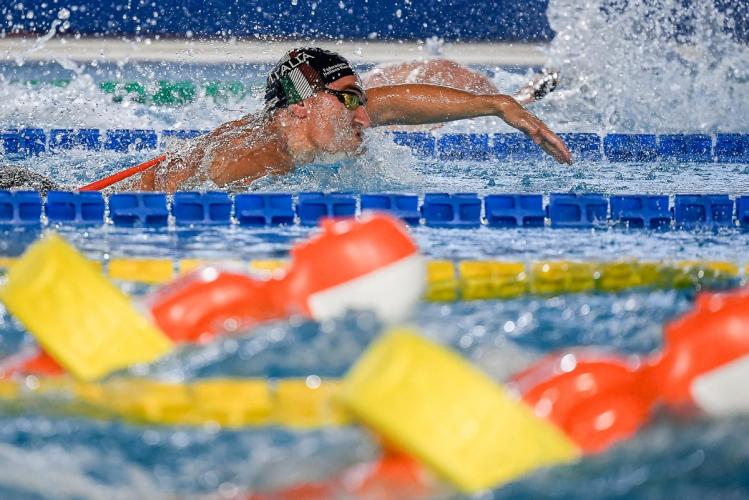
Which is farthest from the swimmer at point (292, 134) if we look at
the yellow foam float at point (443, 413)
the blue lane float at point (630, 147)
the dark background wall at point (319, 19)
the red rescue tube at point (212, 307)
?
the dark background wall at point (319, 19)

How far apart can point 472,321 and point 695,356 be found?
2.01ft

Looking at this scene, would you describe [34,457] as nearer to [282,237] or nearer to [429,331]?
[429,331]

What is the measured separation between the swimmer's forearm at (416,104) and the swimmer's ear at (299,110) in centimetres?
42

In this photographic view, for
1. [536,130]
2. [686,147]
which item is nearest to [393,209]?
[536,130]

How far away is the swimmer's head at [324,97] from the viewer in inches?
139

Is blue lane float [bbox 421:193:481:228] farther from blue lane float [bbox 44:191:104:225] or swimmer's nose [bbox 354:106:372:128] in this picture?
blue lane float [bbox 44:191:104:225]

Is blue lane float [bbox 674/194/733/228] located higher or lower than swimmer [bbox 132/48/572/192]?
lower

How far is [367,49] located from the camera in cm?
792

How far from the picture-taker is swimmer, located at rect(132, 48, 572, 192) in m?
3.53

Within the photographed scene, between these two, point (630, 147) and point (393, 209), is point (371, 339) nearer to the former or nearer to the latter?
point (393, 209)

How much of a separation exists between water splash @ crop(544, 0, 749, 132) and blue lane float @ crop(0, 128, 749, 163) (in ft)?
0.94

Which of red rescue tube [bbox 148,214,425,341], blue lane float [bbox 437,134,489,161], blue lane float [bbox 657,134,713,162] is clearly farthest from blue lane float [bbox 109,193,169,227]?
blue lane float [bbox 657,134,713,162]

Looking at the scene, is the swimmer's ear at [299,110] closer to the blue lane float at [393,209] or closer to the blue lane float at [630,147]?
the blue lane float at [393,209]

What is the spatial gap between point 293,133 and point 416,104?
566 millimetres
